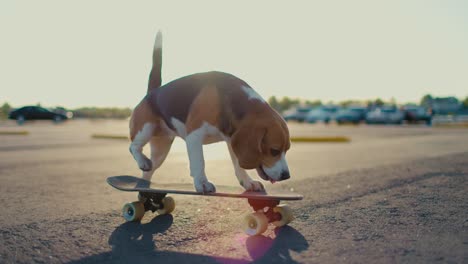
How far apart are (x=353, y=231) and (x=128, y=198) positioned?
2.72 meters

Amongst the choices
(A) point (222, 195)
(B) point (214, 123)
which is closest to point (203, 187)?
(A) point (222, 195)

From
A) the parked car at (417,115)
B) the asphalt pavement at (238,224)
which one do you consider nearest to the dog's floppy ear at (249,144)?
the asphalt pavement at (238,224)

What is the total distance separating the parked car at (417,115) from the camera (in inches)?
1564

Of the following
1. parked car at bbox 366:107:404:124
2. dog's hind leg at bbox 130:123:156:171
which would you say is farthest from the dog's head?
parked car at bbox 366:107:404:124

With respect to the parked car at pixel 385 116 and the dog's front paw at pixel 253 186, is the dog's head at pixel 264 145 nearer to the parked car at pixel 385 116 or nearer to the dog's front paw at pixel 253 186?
the dog's front paw at pixel 253 186

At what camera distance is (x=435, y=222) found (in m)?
3.92

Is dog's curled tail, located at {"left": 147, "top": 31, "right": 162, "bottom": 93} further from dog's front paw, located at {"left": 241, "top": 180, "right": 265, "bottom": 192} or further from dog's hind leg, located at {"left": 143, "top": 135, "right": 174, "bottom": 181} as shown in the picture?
dog's front paw, located at {"left": 241, "top": 180, "right": 265, "bottom": 192}

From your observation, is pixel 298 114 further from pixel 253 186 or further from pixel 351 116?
pixel 253 186

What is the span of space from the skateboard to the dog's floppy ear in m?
0.30

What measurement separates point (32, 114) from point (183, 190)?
37.4m

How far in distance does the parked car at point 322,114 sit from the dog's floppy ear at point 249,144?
44361 millimetres

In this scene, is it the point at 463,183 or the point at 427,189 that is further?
the point at 463,183

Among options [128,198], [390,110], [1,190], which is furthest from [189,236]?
[390,110]

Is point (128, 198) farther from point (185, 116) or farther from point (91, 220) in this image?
point (185, 116)
